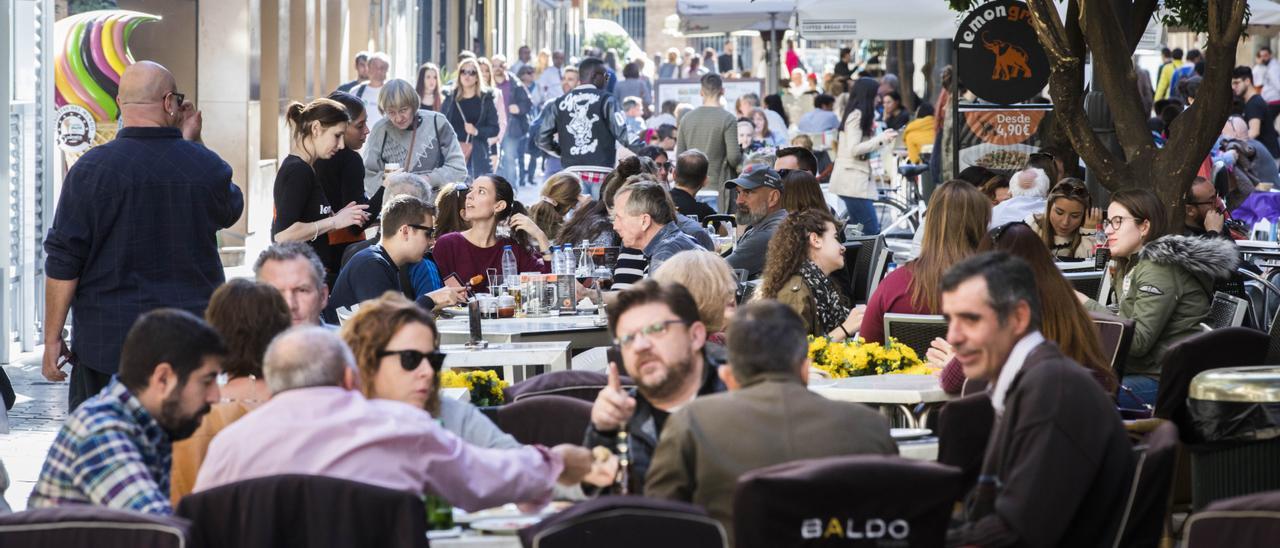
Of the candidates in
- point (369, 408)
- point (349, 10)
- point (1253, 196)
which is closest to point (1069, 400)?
point (369, 408)

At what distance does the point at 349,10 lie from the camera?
88.8ft

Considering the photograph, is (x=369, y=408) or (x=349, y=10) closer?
(x=369, y=408)

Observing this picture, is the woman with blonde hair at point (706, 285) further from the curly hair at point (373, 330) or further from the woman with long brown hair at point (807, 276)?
the curly hair at point (373, 330)

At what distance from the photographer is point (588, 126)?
1688 cm

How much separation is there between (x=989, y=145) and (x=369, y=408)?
989 centimetres

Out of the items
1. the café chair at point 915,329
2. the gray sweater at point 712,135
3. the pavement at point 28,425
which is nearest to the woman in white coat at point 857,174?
A: the gray sweater at point 712,135

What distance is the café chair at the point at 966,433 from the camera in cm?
482

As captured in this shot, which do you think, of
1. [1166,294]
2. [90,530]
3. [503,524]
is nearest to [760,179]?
[1166,294]

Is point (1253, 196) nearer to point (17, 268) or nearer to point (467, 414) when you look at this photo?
point (17, 268)

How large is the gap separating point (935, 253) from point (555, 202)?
4.31 m

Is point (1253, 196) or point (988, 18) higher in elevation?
point (988, 18)

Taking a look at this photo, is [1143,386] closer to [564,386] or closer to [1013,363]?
[564,386]

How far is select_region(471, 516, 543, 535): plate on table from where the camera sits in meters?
4.42

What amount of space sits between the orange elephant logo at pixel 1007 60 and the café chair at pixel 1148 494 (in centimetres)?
900
